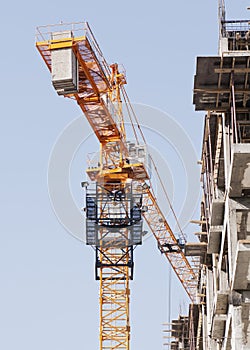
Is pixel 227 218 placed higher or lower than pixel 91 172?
lower

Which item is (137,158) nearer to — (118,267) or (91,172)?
(91,172)

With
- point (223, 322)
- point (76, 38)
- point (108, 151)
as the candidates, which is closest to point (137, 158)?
point (108, 151)

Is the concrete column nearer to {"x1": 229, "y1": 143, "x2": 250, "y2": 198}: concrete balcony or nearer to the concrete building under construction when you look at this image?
the concrete building under construction

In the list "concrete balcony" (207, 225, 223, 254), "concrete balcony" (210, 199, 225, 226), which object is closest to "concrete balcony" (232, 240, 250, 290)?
"concrete balcony" (210, 199, 225, 226)

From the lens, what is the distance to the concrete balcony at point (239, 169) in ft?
85.6

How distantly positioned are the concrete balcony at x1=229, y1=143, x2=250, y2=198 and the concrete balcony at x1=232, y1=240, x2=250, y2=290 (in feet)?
6.64

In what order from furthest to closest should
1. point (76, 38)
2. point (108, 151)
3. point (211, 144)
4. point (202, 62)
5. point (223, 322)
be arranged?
point (108, 151), point (76, 38), point (211, 144), point (223, 322), point (202, 62)

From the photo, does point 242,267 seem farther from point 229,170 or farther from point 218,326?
point 218,326

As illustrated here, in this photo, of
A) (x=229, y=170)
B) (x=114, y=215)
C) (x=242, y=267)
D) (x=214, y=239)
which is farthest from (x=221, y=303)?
(x=114, y=215)

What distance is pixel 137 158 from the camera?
55250 mm

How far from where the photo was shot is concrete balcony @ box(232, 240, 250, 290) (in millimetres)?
26438

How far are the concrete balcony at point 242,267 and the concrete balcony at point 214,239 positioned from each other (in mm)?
4356

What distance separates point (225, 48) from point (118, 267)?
28927 millimetres

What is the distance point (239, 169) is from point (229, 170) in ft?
4.13
